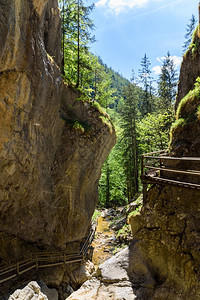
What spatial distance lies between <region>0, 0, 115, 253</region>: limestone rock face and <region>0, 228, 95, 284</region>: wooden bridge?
0.78m

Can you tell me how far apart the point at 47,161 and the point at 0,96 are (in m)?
5.33

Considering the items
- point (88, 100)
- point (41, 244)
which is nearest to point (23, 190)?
point (41, 244)

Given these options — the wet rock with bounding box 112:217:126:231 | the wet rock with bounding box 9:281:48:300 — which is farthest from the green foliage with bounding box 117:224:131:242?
the wet rock with bounding box 9:281:48:300

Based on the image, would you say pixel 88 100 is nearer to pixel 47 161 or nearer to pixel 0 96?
pixel 47 161

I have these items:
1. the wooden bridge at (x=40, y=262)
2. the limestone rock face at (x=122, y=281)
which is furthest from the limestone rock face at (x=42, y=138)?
the limestone rock face at (x=122, y=281)

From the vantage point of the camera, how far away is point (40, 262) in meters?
12.5

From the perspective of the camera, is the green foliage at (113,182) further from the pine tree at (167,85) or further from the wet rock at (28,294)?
the wet rock at (28,294)

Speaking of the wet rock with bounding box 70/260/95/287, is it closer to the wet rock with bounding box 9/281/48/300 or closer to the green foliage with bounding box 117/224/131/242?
the green foliage with bounding box 117/224/131/242

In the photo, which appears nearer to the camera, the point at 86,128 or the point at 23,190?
the point at 23,190

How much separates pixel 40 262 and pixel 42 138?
860 centimetres

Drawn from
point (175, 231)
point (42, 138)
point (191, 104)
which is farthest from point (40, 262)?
point (191, 104)

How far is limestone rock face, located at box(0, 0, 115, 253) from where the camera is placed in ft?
26.2

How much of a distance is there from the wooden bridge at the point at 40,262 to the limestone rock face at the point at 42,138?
776 millimetres

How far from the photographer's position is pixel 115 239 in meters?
Answer: 18.8
